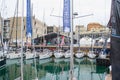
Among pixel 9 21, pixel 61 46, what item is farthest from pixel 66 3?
pixel 9 21

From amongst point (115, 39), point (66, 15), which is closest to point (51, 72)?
point (66, 15)

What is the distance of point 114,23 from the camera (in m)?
2.74

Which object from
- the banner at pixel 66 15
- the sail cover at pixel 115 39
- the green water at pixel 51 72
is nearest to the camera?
the sail cover at pixel 115 39

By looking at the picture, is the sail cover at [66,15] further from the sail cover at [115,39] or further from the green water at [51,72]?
the green water at [51,72]

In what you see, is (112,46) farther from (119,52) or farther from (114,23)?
(114,23)

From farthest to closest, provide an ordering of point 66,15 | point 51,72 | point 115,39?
point 51,72 < point 66,15 < point 115,39

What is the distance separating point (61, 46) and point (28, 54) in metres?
12.2

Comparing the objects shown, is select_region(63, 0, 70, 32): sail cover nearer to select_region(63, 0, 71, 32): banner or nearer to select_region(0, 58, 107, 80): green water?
select_region(63, 0, 71, 32): banner

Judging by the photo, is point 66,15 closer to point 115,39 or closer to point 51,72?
point 115,39

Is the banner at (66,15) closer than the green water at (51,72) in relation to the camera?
Yes

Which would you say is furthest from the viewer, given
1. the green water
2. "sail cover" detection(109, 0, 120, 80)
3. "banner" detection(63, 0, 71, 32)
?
the green water

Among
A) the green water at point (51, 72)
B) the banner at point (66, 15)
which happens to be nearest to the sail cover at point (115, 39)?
the banner at point (66, 15)

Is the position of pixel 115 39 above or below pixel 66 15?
below

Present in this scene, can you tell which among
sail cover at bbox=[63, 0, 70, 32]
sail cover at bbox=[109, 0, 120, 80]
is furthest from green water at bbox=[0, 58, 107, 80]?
sail cover at bbox=[109, 0, 120, 80]
